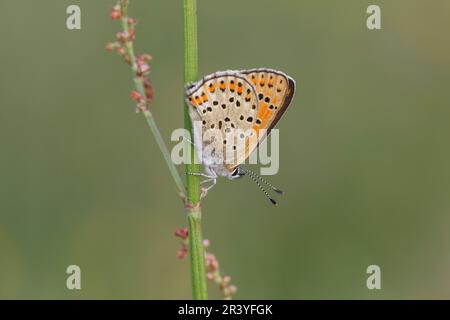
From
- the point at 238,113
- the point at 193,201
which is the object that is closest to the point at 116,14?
the point at 193,201

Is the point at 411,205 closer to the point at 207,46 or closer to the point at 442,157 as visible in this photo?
the point at 442,157

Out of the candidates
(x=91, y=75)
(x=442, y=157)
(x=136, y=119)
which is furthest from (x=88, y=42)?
(x=442, y=157)

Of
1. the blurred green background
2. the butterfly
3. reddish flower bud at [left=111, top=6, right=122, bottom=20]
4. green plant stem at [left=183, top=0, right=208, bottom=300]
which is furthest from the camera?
the blurred green background

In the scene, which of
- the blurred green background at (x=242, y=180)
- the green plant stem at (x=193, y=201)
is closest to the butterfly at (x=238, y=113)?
the green plant stem at (x=193, y=201)

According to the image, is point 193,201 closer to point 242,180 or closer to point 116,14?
point 116,14

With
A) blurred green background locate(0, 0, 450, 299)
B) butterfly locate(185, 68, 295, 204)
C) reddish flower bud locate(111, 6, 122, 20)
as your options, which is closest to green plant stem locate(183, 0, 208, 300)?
reddish flower bud locate(111, 6, 122, 20)

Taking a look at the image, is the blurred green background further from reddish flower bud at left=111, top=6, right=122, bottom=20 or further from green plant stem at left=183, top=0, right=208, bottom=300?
reddish flower bud at left=111, top=6, right=122, bottom=20

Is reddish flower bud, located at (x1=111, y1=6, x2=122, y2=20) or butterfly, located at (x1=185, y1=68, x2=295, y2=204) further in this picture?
butterfly, located at (x1=185, y1=68, x2=295, y2=204)
